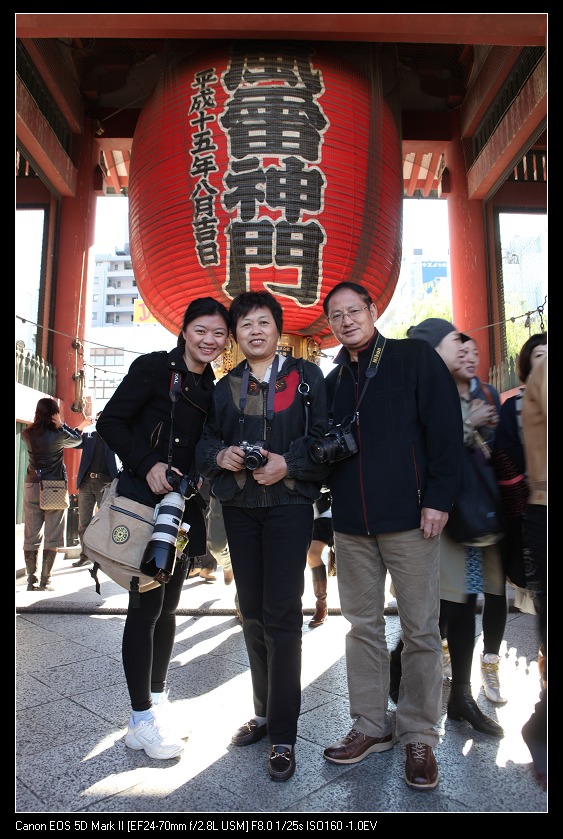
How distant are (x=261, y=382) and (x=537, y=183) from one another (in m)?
6.94

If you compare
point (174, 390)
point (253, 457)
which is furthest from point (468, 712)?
point (174, 390)

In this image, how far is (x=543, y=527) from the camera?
194 cm

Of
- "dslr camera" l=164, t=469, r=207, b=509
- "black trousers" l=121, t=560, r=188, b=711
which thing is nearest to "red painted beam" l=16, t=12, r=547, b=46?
"dslr camera" l=164, t=469, r=207, b=509

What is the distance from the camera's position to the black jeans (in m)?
2.03

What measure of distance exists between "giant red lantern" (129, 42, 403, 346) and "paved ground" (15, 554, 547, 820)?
8.21 ft

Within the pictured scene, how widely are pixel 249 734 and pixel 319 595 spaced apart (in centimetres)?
182

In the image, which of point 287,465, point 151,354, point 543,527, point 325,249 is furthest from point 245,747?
point 325,249

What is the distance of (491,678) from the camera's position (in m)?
2.64

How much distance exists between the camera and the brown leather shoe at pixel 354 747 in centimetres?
205

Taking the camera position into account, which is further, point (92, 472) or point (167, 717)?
point (92, 472)

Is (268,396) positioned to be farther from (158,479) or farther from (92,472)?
(92,472)

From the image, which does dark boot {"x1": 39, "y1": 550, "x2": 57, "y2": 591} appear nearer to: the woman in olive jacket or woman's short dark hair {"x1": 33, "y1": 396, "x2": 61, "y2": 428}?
woman's short dark hair {"x1": 33, "y1": 396, "x2": 61, "y2": 428}

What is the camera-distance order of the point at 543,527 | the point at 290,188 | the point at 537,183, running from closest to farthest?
1. the point at 543,527
2. the point at 290,188
3. the point at 537,183
